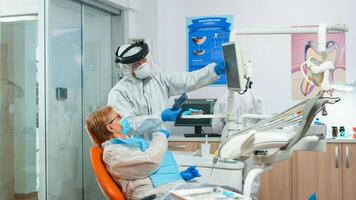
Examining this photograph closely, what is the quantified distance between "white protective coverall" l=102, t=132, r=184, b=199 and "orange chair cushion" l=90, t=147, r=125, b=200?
0.09ft

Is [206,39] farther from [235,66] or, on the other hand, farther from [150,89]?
[235,66]

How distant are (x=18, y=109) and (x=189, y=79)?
1.21 metres

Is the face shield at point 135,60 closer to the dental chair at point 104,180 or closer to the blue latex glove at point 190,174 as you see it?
the dental chair at point 104,180

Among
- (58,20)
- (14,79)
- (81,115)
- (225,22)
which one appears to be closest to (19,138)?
(14,79)

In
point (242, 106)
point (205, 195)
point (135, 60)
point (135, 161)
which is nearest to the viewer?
point (205, 195)

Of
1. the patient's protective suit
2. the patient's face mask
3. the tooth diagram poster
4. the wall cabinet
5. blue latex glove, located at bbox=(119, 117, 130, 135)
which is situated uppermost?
the tooth diagram poster

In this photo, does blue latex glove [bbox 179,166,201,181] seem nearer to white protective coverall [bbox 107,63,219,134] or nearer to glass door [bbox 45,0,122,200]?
white protective coverall [bbox 107,63,219,134]

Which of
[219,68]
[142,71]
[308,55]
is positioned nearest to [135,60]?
[142,71]

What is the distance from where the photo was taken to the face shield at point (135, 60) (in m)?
2.89

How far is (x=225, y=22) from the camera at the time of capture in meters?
4.29

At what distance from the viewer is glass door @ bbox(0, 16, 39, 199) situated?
2838 mm

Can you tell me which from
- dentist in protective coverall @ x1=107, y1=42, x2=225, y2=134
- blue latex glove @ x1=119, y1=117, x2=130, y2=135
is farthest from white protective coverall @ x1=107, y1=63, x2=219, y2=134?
blue latex glove @ x1=119, y1=117, x2=130, y2=135

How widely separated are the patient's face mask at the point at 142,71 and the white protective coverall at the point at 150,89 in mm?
59

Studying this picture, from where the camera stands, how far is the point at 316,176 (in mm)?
3727
